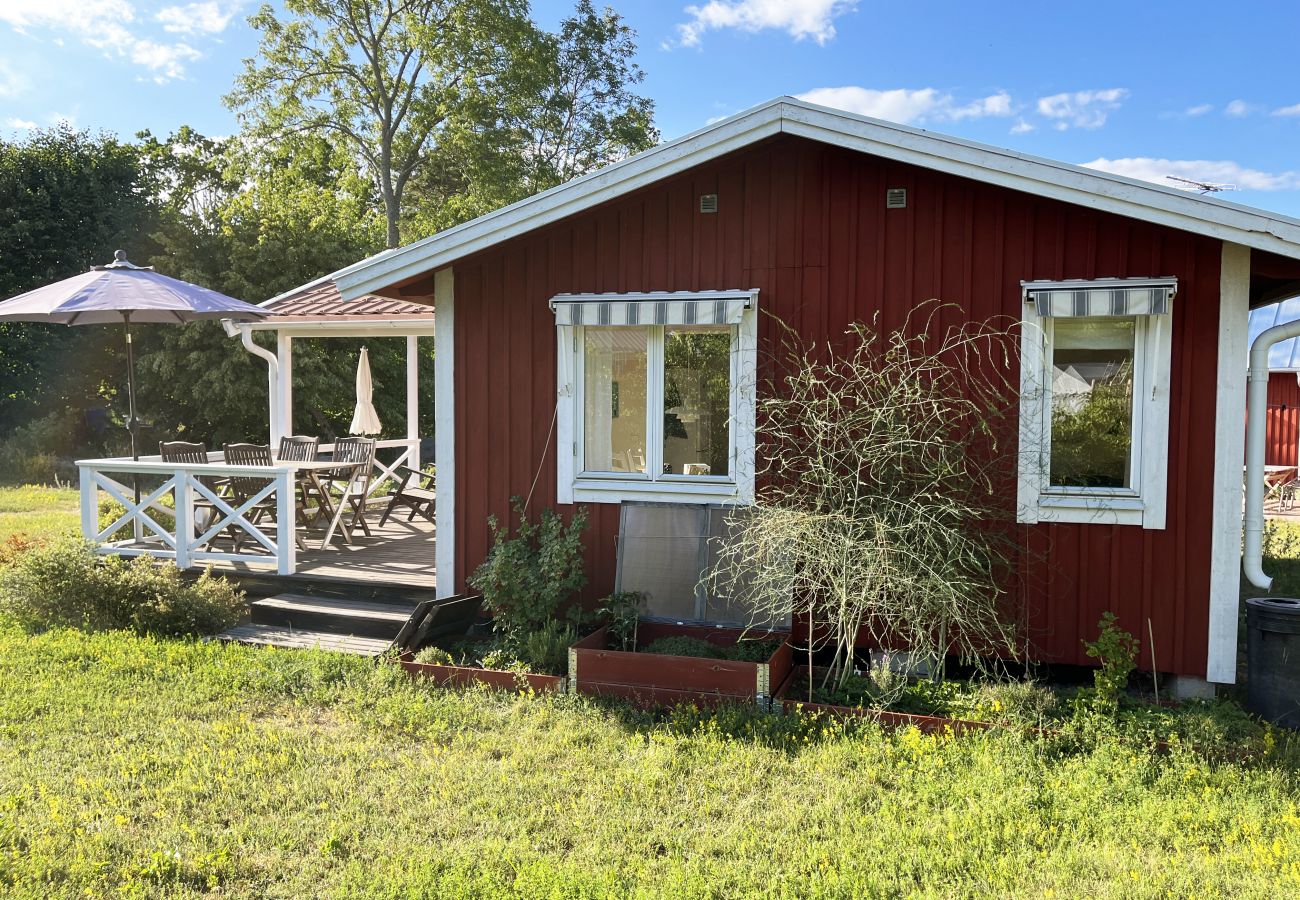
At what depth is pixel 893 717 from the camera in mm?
4789

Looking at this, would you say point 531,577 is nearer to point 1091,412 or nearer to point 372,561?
point 372,561

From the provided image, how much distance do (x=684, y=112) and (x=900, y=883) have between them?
26071 mm

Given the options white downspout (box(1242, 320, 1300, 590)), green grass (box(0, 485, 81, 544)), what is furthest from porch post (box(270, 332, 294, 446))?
white downspout (box(1242, 320, 1300, 590))

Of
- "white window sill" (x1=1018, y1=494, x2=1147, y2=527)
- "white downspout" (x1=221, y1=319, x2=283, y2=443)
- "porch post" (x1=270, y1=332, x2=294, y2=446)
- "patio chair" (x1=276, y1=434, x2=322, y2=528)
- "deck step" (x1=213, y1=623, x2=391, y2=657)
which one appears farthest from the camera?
"porch post" (x1=270, y1=332, x2=294, y2=446)

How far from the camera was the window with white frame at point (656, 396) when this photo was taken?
5.96 meters

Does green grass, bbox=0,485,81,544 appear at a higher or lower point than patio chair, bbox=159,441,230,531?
lower

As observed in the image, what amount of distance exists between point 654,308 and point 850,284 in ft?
4.12

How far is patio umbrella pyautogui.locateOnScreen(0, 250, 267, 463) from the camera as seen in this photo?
7266 mm

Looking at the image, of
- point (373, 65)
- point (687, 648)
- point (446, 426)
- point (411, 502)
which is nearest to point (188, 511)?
point (411, 502)

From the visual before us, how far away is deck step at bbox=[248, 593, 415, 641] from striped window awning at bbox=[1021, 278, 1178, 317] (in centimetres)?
475

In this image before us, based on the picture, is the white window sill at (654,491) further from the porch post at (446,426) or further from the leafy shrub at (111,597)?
the leafy shrub at (111,597)

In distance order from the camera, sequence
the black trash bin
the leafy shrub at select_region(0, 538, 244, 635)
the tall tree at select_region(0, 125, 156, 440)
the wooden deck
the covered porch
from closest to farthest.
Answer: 1. the black trash bin
2. the leafy shrub at select_region(0, 538, 244, 635)
3. the wooden deck
4. the covered porch
5. the tall tree at select_region(0, 125, 156, 440)

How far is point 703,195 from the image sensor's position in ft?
20.0

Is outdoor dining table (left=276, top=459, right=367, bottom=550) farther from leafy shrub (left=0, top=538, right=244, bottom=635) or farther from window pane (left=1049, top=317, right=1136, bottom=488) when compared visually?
window pane (left=1049, top=317, right=1136, bottom=488)
